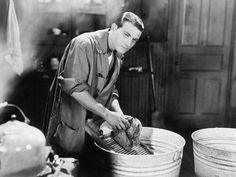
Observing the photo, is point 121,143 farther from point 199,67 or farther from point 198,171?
point 199,67

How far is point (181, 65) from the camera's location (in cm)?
695

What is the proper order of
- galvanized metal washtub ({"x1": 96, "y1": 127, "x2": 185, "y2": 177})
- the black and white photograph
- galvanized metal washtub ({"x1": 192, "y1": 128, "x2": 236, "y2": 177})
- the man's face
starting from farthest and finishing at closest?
the black and white photograph → the man's face → galvanized metal washtub ({"x1": 192, "y1": 128, "x2": 236, "y2": 177}) → galvanized metal washtub ({"x1": 96, "y1": 127, "x2": 185, "y2": 177})

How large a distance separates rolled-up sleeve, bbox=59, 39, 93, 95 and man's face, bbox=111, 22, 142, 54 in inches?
10.8

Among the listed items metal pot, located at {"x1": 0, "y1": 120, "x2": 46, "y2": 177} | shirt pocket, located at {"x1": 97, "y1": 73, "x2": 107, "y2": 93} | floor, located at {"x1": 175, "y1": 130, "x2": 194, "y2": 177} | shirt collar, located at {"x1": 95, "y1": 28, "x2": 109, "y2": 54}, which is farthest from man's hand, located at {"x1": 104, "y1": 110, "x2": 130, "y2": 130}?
floor, located at {"x1": 175, "y1": 130, "x2": 194, "y2": 177}

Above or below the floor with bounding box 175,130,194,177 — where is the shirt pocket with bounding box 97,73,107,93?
above

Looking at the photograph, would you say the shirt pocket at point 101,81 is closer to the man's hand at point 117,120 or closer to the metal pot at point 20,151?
the man's hand at point 117,120

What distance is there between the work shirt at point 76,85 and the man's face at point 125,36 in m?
0.11

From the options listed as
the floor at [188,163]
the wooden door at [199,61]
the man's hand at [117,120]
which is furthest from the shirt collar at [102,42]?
the wooden door at [199,61]

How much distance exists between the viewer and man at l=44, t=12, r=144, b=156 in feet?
8.12

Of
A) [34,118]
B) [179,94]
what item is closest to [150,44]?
[179,94]

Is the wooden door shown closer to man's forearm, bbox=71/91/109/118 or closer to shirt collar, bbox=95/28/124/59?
shirt collar, bbox=95/28/124/59

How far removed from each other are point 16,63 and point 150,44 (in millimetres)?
3164

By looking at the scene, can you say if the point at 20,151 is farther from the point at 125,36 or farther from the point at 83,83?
the point at 125,36

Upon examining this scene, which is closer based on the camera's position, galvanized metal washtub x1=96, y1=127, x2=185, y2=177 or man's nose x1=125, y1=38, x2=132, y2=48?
galvanized metal washtub x1=96, y1=127, x2=185, y2=177
